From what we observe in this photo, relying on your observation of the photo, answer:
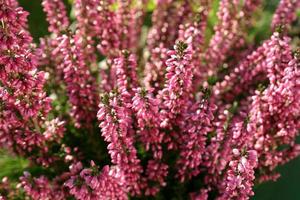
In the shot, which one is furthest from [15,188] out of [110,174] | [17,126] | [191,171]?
[191,171]

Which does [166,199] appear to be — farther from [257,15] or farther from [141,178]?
[257,15]

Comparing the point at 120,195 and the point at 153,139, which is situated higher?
the point at 153,139

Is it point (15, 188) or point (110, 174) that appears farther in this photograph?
point (15, 188)

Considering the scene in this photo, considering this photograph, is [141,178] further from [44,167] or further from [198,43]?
[198,43]

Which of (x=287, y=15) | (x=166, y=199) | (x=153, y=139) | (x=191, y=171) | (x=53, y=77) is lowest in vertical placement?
(x=166, y=199)

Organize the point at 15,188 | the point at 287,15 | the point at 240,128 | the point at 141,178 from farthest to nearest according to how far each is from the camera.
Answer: the point at 287,15
the point at 15,188
the point at 141,178
the point at 240,128

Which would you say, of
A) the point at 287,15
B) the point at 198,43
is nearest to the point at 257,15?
the point at 287,15

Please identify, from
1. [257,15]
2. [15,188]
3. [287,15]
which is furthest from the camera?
[257,15]
